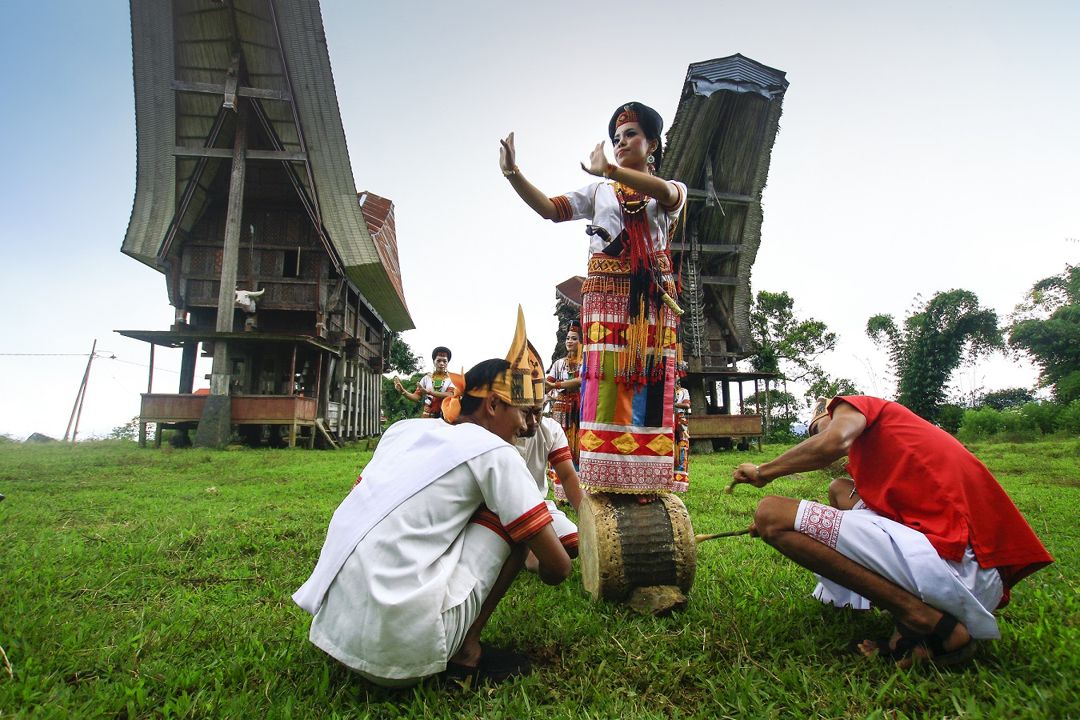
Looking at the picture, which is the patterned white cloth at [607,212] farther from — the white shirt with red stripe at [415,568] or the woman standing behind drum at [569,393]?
the woman standing behind drum at [569,393]

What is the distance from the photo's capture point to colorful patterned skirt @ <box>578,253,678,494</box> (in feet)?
9.22

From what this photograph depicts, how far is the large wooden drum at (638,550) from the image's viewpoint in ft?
8.63

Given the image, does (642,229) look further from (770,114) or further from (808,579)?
(770,114)

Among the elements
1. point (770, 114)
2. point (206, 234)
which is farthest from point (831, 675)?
point (206, 234)

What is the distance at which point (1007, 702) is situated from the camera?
1.71 meters

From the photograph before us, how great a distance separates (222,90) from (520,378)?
Answer: 575 inches

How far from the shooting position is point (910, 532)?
1978mm

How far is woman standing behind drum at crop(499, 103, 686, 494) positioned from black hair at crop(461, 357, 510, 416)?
762 millimetres

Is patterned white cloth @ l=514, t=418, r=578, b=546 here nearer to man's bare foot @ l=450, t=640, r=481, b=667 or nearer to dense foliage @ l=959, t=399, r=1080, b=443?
man's bare foot @ l=450, t=640, r=481, b=667

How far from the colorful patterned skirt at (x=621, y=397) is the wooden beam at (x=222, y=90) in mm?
13890

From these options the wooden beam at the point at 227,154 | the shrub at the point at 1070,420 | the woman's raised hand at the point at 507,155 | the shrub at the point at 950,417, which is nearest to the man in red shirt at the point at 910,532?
the woman's raised hand at the point at 507,155

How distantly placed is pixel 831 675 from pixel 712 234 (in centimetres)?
1550

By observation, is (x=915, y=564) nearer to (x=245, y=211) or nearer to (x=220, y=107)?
(x=220, y=107)

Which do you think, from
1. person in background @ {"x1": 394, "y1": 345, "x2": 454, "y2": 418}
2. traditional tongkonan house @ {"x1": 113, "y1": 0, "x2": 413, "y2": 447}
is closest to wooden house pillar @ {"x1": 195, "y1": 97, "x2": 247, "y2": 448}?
traditional tongkonan house @ {"x1": 113, "y1": 0, "x2": 413, "y2": 447}
